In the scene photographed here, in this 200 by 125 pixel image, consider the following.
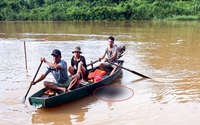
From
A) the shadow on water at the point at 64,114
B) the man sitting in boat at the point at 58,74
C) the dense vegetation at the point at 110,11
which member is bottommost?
the shadow on water at the point at 64,114

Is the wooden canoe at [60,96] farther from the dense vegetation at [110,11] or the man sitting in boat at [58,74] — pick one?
the dense vegetation at [110,11]

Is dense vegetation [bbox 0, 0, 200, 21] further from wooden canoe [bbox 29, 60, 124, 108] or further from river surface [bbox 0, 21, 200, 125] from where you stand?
wooden canoe [bbox 29, 60, 124, 108]

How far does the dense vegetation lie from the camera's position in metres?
35.7

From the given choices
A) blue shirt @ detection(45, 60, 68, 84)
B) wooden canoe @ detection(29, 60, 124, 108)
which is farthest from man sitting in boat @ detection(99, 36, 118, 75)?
blue shirt @ detection(45, 60, 68, 84)

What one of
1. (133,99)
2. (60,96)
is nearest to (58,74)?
(60,96)

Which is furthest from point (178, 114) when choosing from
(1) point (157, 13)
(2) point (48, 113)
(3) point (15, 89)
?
(1) point (157, 13)

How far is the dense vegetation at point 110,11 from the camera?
3569 cm

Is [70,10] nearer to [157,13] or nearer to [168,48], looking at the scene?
[157,13]

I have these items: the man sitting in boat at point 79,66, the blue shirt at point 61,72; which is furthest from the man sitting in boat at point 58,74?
the man sitting in boat at point 79,66

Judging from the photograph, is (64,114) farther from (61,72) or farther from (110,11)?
(110,11)

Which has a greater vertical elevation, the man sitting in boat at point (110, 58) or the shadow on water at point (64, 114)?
the man sitting in boat at point (110, 58)

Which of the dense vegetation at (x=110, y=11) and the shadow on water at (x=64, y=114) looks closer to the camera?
the shadow on water at (x=64, y=114)

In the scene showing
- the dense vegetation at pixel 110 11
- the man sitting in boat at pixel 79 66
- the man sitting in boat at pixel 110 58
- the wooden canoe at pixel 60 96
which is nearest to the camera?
the wooden canoe at pixel 60 96

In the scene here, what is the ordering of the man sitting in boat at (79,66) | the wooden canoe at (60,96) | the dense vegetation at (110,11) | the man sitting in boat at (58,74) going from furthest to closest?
the dense vegetation at (110,11) → the man sitting in boat at (79,66) → the man sitting in boat at (58,74) → the wooden canoe at (60,96)
